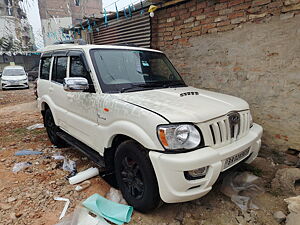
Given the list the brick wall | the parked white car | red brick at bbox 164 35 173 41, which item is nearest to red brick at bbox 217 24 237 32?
the brick wall

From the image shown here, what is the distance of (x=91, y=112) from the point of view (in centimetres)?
257

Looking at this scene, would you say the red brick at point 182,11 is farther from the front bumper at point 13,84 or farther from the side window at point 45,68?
the front bumper at point 13,84

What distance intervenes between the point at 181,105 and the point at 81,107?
152 cm

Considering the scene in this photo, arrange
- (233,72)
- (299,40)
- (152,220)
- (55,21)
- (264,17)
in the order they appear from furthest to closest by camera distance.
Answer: (55,21) < (233,72) < (264,17) < (299,40) < (152,220)

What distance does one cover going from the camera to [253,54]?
3.35 m

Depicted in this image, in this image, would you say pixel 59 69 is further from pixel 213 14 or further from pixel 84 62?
pixel 213 14

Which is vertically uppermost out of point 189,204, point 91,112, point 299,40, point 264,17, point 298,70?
point 264,17

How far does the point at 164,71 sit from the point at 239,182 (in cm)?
194

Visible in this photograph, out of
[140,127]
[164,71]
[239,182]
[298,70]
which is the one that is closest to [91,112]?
[140,127]

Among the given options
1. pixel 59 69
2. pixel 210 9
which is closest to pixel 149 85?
pixel 59 69

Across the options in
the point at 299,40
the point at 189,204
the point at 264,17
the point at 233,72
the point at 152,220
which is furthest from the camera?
the point at 233,72

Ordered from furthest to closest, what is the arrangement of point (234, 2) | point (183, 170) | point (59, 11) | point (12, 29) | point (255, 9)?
1. point (59, 11)
2. point (12, 29)
3. point (234, 2)
4. point (255, 9)
5. point (183, 170)

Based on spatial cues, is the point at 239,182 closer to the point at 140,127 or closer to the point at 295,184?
the point at 295,184

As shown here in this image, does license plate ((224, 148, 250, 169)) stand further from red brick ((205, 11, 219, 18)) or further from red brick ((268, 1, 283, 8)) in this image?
red brick ((205, 11, 219, 18))
